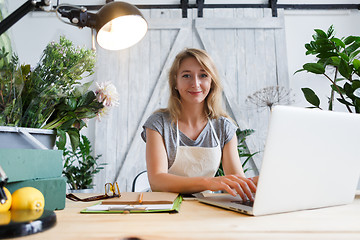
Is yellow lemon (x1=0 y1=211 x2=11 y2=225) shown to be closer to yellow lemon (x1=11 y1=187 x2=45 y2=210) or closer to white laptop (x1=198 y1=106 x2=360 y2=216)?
yellow lemon (x1=11 y1=187 x2=45 y2=210)

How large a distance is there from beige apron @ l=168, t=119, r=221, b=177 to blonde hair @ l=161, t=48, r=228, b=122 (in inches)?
7.8

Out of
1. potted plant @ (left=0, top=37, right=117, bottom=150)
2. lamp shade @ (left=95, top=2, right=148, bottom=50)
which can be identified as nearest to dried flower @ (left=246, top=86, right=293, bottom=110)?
lamp shade @ (left=95, top=2, right=148, bottom=50)

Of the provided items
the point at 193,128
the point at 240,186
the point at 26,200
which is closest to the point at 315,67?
the point at 193,128

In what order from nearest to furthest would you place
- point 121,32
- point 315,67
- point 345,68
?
point 121,32, point 345,68, point 315,67

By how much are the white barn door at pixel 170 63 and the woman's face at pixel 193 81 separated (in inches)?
59.3

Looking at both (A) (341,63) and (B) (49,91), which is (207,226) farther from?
(A) (341,63)

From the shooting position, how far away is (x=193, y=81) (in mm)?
1618

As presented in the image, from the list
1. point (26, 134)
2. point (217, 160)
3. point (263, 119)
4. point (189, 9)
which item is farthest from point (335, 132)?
point (189, 9)

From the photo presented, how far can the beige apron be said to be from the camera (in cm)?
156

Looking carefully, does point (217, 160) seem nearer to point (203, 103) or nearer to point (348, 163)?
point (203, 103)

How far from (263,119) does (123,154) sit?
1.60m

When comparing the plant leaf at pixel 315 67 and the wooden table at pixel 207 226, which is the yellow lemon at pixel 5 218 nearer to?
the wooden table at pixel 207 226

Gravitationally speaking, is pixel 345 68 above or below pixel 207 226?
above

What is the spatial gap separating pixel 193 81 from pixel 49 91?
959 mm
